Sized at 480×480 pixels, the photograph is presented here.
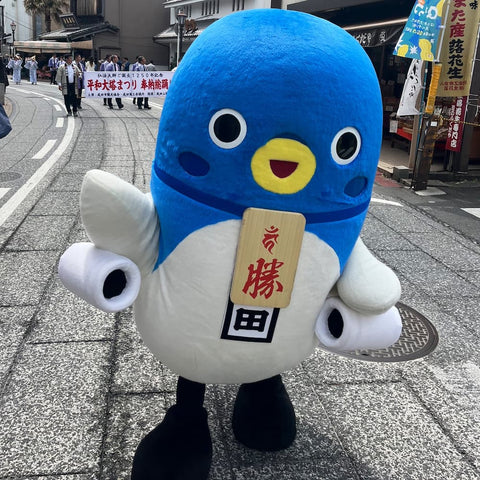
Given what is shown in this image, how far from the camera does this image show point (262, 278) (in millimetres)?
1979

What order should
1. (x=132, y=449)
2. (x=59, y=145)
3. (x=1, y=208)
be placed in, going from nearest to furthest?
(x=132, y=449) < (x=1, y=208) < (x=59, y=145)

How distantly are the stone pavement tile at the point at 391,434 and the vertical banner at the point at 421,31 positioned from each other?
6720 mm

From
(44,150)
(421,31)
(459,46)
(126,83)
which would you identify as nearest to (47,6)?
(126,83)

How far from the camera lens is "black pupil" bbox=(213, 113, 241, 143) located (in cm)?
186

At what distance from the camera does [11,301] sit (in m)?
4.23

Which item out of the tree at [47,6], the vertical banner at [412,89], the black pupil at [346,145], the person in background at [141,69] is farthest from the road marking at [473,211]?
the tree at [47,6]

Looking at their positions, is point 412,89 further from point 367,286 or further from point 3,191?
point 367,286

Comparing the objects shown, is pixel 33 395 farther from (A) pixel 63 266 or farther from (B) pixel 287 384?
(B) pixel 287 384

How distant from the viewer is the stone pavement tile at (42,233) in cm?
554

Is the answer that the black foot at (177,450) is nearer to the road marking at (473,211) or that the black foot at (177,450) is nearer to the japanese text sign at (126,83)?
the road marking at (473,211)

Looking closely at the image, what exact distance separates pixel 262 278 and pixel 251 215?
0.25 m

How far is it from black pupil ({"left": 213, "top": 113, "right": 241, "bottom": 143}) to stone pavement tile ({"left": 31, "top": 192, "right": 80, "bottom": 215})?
513cm

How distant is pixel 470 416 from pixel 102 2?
49540 millimetres

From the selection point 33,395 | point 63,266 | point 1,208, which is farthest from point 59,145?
point 63,266
